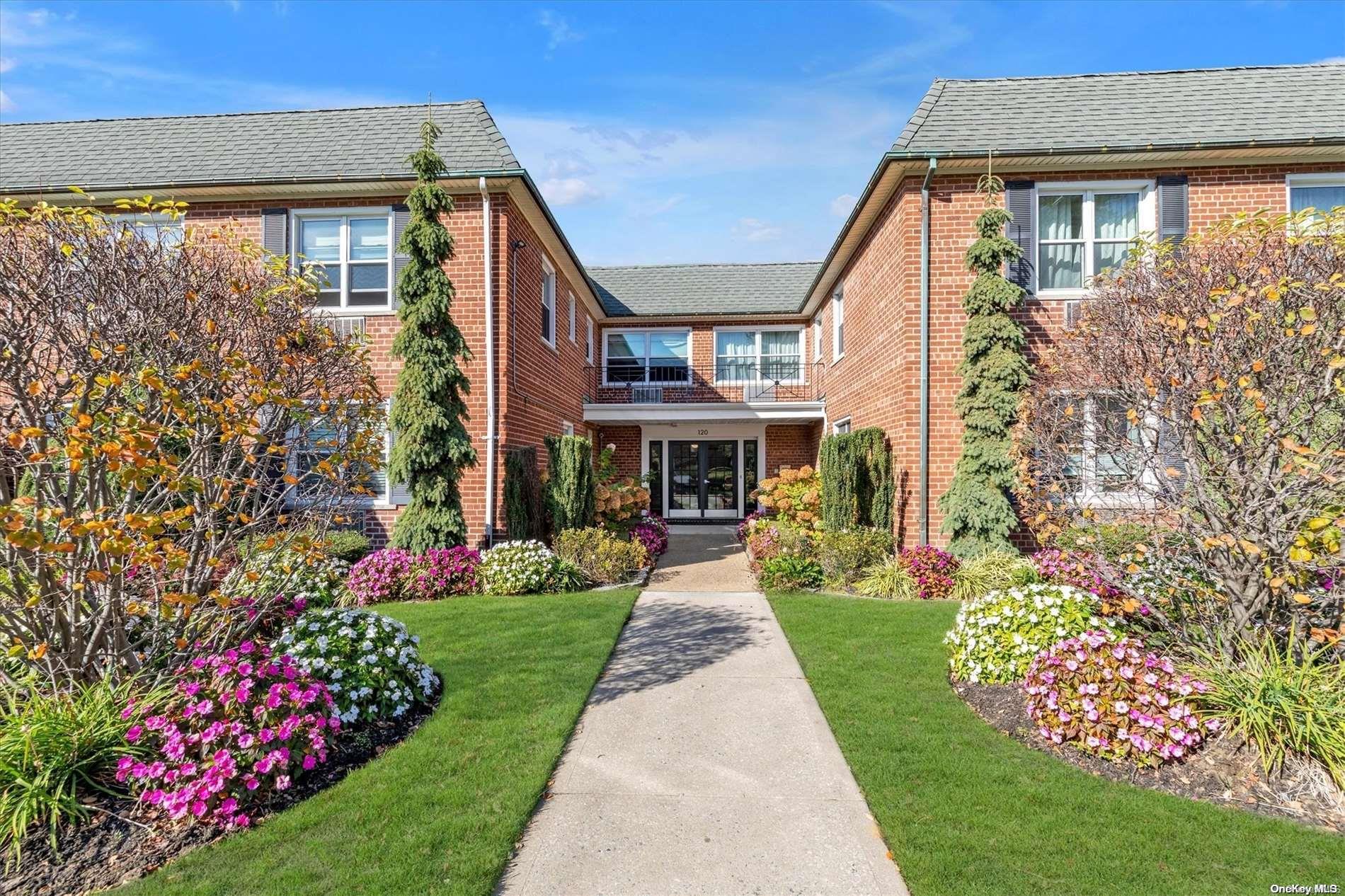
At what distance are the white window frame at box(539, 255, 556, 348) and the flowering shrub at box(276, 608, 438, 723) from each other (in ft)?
25.7

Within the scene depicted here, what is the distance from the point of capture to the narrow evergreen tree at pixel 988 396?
8.10 m

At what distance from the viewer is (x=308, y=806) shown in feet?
10.2

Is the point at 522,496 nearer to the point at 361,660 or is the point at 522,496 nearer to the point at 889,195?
the point at 361,660

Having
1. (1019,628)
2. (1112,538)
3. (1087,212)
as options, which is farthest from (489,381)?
(1087,212)

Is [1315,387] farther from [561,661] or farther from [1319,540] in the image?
[561,661]

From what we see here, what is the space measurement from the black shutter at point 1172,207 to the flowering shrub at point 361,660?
415 inches

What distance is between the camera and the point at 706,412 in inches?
614

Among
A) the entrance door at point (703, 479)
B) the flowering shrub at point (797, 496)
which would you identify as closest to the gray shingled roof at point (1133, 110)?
the flowering shrub at point (797, 496)

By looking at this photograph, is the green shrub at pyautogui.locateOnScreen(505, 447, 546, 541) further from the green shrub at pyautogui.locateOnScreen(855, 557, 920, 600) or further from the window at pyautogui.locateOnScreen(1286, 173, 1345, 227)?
the window at pyautogui.locateOnScreen(1286, 173, 1345, 227)

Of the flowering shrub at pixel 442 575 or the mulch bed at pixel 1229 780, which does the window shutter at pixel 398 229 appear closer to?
the flowering shrub at pixel 442 575

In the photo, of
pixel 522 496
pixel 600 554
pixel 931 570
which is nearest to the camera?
pixel 931 570

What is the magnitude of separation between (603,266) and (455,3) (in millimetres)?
12080

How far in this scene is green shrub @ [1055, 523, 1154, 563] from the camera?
445 centimetres

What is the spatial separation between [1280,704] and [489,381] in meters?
8.87
